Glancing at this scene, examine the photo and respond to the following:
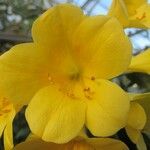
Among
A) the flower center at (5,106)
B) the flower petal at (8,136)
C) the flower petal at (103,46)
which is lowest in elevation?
the flower petal at (8,136)

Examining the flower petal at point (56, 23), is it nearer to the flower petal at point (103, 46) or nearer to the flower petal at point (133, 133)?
the flower petal at point (103, 46)

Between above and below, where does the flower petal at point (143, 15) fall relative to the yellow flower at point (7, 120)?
above

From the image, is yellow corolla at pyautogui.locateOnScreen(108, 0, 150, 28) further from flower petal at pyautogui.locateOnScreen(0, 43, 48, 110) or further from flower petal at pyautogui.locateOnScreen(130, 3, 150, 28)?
flower petal at pyautogui.locateOnScreen(0, 43, 48, 110)

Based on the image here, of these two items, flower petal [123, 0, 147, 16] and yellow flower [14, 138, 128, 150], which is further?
flower petal [123, 0, 147, 16]

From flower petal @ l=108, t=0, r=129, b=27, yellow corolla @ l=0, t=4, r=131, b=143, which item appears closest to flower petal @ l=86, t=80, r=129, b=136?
yellow corolla @ l=0, t=4, r=131, b=143

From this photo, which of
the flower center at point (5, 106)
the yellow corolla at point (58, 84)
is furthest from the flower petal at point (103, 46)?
the flower center at point (5, 106)

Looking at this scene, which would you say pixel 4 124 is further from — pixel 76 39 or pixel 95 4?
pixel 95 4

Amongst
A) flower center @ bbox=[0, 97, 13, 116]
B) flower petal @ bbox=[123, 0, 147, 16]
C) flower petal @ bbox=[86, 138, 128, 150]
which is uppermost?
flower petal @ bbox=[123, 0, 147, 16]
